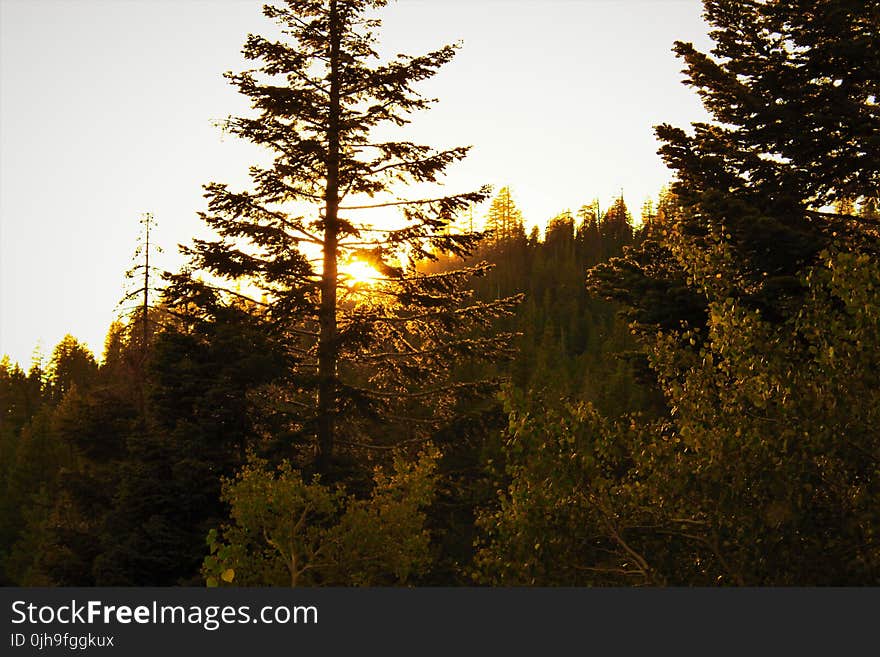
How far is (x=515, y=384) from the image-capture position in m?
20.2

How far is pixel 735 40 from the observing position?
18422 millimetres

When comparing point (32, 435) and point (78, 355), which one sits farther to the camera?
point (78, 355)

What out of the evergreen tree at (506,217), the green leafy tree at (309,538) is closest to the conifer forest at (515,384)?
the green leafy tree at (309,538)

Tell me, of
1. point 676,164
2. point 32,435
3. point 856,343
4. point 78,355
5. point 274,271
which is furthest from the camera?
point 78,355

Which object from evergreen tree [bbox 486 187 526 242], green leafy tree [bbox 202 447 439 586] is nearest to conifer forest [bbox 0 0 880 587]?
green leafy tree [bbox 202 447 439 586]

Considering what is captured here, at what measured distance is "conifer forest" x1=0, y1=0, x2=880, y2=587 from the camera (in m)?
10.0

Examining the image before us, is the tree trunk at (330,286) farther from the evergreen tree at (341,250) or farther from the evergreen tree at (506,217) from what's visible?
the evergreen tree at (506,217)

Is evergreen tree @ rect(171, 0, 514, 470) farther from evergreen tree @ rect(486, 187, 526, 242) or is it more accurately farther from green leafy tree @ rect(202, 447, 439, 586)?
evergreen tree @ rect(486, 187, 526, 242)

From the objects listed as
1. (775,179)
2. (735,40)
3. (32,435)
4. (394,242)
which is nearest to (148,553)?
(394,242)

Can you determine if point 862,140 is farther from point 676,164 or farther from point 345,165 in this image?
point 345,165

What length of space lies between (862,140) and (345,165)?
38.6 feet

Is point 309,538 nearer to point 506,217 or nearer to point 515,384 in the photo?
point 515,384

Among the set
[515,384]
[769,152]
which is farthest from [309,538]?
[769,152]

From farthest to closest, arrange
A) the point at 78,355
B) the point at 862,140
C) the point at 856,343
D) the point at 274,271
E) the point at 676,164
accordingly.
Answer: the point at 78,355, the point at 274,271, the point at 676,164, the point at 862,140, the point at 856,343
